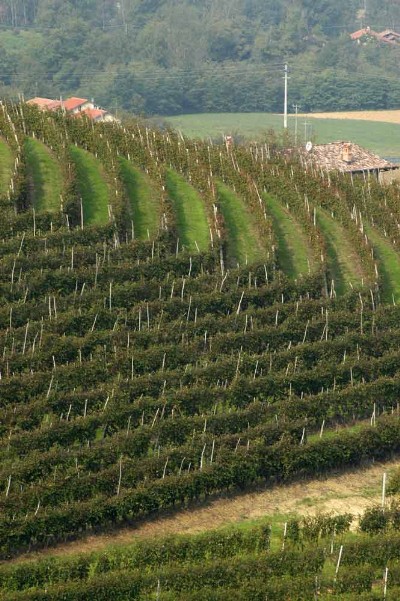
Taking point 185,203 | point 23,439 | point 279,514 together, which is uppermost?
point 185,203

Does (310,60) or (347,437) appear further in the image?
(310,60)

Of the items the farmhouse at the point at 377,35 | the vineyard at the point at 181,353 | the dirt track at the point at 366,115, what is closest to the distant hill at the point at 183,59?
the farmhouse at the point at 377,35

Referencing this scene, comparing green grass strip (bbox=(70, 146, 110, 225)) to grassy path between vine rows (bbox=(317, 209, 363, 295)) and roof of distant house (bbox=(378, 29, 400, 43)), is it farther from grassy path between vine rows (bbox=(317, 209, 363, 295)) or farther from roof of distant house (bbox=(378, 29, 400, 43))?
roof of distant house (bbox=(378, 29, 400, 43))

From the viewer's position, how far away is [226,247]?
1805 inches

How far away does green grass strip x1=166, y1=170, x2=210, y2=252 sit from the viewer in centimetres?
4649

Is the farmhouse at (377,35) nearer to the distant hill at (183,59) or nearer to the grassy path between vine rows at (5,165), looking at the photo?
the distant hill at (183,59)

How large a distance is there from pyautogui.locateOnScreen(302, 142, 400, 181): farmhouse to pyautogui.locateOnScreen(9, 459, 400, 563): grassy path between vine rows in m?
33.5

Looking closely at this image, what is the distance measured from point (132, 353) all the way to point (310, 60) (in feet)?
362

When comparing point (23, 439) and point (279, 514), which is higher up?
point (23, 439)

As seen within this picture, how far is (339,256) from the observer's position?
47.8 meters

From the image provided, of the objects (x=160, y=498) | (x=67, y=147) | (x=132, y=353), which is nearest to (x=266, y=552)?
(x=160, y=498)

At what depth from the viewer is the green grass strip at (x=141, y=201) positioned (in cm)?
4687

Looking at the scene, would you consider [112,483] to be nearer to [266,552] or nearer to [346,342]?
[266,552]

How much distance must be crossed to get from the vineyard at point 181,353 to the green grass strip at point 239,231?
13 centimetres
